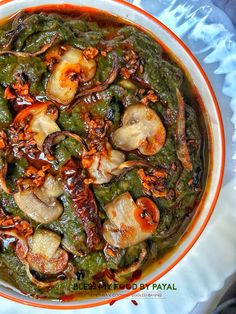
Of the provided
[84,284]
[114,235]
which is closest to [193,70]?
[114,235]

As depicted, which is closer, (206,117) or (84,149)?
(84,149)

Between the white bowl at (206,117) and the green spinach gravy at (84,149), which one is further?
the white bowl at (206,117)

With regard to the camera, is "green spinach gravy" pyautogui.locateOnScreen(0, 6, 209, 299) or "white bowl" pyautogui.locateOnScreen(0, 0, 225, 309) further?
"white bowl" pyautogui.locateOnScreen(0, 0, 225, 309)

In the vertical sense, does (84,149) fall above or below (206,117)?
below
